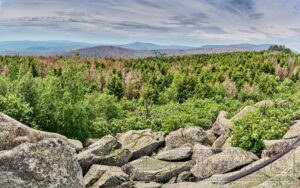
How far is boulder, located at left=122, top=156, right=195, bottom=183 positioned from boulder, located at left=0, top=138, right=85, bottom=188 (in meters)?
4.91

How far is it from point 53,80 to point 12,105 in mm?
5423

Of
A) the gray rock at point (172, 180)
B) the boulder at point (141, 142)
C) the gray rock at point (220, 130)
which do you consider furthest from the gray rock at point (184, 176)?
the gray rock at point (220, 130)

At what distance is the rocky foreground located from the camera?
21.9 feet

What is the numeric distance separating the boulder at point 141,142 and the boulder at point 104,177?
3.31m

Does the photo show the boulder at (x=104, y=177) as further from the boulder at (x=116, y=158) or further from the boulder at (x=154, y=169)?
the boulder at (x=116, y=158)

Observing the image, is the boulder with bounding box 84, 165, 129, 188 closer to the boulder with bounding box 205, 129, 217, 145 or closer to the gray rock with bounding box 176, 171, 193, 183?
the gray rock with bounding box 176, 171, 193, 183

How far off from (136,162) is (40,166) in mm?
7124

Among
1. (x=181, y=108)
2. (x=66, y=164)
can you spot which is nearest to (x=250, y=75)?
(x=181, y=108)

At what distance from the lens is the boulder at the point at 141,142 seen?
15.4 m

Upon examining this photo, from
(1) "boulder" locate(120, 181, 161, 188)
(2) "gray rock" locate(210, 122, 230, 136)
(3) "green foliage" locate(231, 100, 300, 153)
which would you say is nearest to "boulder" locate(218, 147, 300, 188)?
(1) "boulder" locate(120, 181, 161, 188)

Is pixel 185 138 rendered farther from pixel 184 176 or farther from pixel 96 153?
pixel 96 153

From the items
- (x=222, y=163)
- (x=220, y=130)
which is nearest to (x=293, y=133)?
(x=222, y=163)

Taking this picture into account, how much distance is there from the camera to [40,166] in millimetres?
6773

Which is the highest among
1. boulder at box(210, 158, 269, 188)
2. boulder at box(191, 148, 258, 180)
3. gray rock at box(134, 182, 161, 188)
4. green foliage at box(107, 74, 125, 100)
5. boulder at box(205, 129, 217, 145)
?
boulder at box(210, 158, 269, 188)
